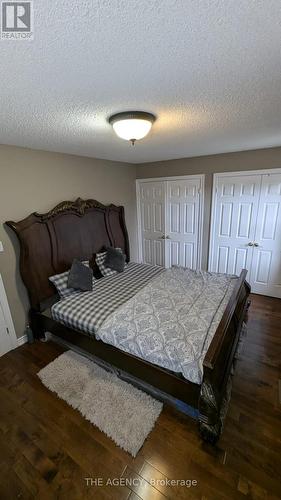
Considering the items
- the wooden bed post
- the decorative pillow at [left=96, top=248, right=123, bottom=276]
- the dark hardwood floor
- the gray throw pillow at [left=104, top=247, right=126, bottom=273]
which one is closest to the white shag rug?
the dark hardwood floor

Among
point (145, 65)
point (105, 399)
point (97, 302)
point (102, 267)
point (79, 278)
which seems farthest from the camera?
point (102, 267)

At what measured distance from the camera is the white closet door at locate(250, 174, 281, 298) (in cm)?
328

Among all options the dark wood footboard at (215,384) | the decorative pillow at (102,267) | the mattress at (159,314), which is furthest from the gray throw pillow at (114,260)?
the dark wood footboard at (215,384)

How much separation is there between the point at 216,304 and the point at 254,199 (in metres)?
2.06

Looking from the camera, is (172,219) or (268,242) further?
(172,219)

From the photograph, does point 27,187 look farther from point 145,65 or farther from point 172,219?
point 172,219

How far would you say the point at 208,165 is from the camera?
12.1 feet

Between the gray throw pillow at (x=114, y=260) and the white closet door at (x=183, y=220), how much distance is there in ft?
4.40

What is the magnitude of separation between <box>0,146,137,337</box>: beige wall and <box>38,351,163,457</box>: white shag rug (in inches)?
35.5

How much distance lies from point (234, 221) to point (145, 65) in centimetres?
313

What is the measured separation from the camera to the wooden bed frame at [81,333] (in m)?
1.58

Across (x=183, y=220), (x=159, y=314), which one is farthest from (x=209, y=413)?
(x=183, y=220)

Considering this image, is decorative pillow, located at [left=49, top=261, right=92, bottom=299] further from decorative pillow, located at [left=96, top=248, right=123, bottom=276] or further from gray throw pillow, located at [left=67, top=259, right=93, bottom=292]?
decorative pillow, located at [left=96, top=248, right=123, bottom=276]

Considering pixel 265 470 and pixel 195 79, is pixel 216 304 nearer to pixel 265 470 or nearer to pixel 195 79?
pixel 265 470
